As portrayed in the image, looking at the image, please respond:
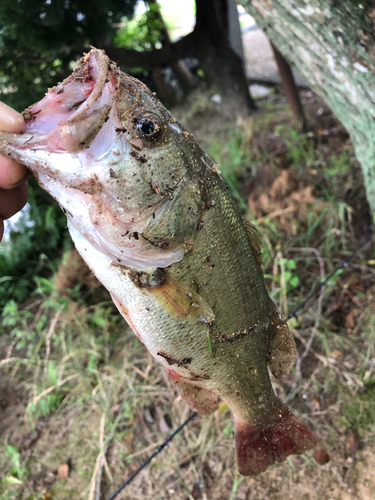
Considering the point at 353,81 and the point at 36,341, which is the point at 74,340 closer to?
the point at 36,341

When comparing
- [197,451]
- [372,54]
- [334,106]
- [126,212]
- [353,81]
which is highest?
[126,212]

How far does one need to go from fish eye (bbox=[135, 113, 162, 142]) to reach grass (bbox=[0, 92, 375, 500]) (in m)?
1.89

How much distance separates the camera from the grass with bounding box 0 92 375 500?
246cm

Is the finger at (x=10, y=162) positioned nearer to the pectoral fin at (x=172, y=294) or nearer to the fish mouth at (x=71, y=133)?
the fish mouth at (x=71, y=133)

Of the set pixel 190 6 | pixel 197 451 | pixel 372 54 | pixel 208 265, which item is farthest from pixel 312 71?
pixel 190 6

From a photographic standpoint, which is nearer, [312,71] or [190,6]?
[312,71]

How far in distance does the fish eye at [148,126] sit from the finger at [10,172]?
436 millimetres

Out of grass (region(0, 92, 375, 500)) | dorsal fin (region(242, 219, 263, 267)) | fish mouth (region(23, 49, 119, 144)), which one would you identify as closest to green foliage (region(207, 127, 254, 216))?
grass (region(0, 92, 375, 500))

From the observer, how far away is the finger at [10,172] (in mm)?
1180

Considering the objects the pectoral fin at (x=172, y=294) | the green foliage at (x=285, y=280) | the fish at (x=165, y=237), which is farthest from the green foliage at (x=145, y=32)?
the pectoral fin at (x=172, y=294)

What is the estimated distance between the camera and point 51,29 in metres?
4.53

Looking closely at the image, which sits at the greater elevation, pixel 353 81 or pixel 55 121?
pixel 55 121

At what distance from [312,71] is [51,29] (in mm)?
3641

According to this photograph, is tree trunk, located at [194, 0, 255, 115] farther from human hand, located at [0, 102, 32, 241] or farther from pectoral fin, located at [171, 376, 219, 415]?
pectoral fin, located at [171, 376, 219, 415]
